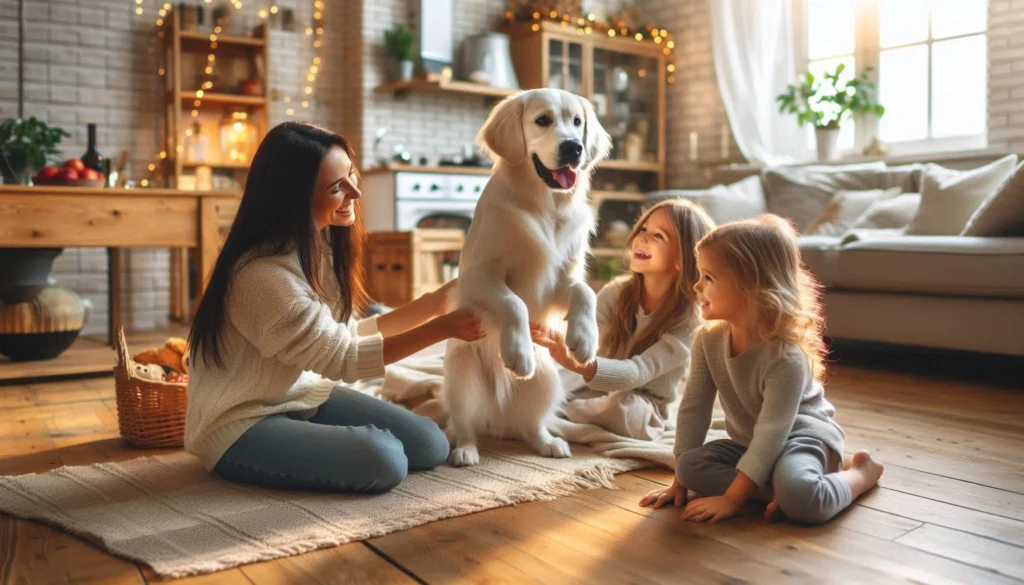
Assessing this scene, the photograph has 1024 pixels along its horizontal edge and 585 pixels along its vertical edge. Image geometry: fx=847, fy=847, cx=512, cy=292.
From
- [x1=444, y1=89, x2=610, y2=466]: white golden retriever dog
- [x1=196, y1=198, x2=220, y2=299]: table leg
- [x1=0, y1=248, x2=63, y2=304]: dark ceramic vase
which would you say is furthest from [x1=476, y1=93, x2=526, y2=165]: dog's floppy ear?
[x1=0, y1=248, x2=63, y2=304]: dark ceramic vase

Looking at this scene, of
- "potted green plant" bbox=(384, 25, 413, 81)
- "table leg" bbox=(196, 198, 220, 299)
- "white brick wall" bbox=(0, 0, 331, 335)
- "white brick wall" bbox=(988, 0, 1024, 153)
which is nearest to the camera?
"table leg" bbox=(196, 198, 220, 299)

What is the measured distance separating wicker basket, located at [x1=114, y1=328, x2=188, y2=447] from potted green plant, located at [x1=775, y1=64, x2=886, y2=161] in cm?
433

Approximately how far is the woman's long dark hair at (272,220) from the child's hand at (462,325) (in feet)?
0.89

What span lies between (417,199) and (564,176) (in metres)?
3.63

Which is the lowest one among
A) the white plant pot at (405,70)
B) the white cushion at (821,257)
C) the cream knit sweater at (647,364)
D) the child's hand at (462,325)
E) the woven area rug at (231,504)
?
the woven area rug at (231,504)

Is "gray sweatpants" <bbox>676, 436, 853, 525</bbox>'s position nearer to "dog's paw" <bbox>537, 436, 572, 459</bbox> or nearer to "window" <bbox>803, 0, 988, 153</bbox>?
"dog's paw" <bbox>537, 436, 572, 459</bbox>

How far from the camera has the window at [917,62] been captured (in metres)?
4.93

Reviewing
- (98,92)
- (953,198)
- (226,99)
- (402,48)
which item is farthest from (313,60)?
(953,198)

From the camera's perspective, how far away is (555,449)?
201cm

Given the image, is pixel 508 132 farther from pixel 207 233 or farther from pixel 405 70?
pixel 405 70

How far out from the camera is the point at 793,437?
1587 mm

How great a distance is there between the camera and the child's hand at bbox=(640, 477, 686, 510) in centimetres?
162

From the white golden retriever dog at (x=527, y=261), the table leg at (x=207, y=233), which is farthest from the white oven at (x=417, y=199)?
the white golden retriever dog at (x=527, y=261)

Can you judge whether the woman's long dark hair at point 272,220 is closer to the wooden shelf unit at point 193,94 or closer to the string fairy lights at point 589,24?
the wooden shelf unit at point 193,94
